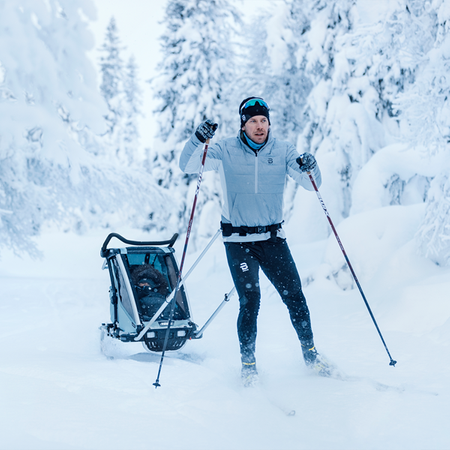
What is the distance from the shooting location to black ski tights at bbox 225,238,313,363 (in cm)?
383

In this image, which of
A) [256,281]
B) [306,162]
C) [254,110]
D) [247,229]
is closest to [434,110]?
[306,162]

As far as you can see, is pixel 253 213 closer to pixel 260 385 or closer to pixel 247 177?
pixel 247 177

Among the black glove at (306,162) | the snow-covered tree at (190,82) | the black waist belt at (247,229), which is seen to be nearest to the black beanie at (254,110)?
the black glove at (306,162)

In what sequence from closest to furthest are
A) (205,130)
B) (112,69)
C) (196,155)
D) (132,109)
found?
(205,130) < (196,155) < (112,69) < (132,109)

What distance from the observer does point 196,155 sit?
155 inches

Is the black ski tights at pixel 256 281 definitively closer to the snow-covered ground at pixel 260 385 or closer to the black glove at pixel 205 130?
the snow-covered ground at pixel 260 385

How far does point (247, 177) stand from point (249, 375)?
154 cm

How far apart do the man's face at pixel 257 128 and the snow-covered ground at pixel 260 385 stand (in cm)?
193

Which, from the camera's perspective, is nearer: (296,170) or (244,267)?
(244,267)

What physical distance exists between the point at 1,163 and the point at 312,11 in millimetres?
9483

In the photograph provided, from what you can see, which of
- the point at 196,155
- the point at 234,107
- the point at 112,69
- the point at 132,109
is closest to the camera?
the point at 196,155

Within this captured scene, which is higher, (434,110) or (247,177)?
(434,110)

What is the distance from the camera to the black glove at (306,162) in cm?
381

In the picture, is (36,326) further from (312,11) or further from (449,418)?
(312,11)
